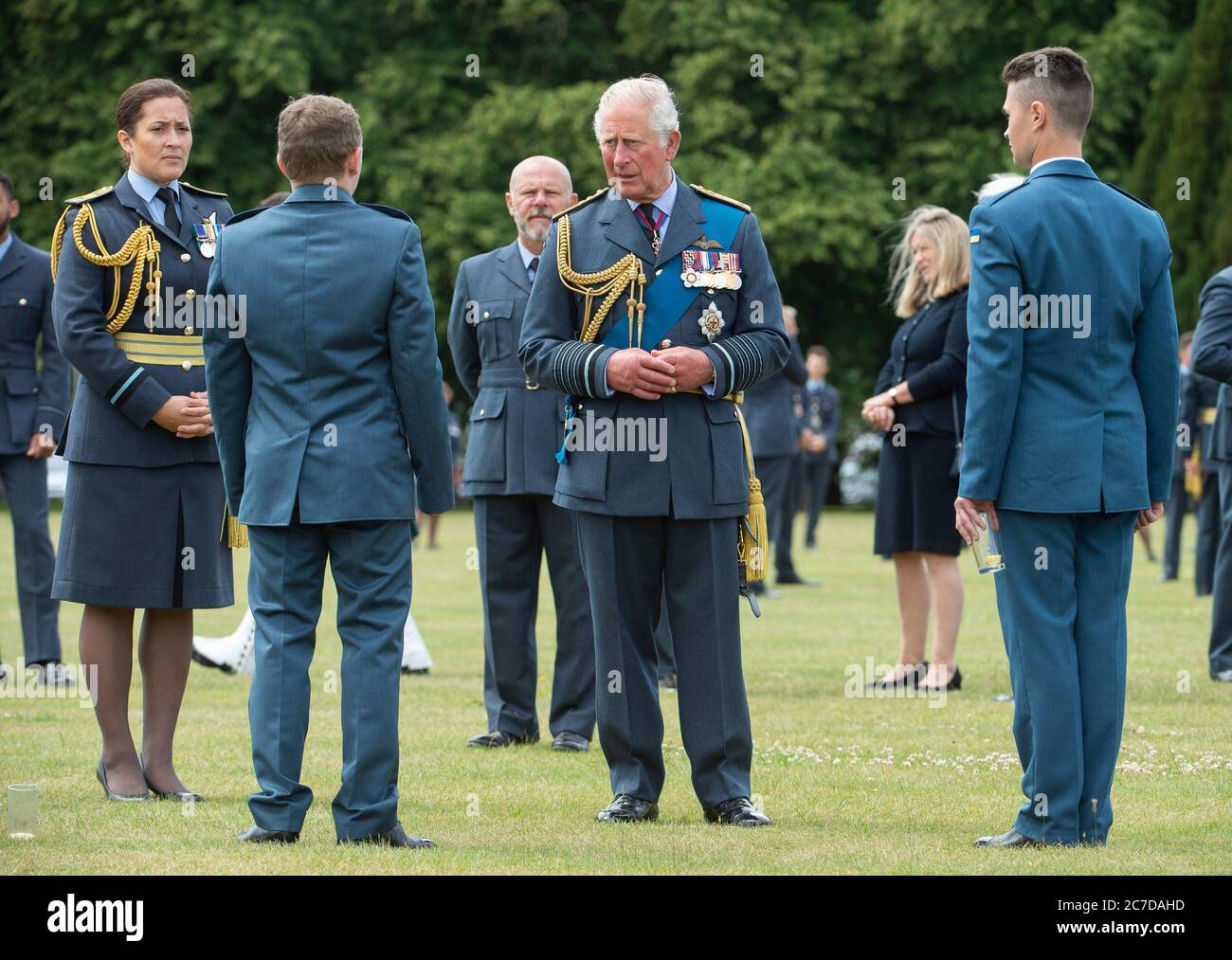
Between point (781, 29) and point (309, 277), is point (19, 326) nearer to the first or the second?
point (309, 277)

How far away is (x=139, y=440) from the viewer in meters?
6.89

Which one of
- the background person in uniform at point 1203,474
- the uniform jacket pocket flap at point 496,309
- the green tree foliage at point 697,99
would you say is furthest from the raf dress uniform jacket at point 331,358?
the green tree foliage at point 697,99

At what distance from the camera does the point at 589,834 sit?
244 inches

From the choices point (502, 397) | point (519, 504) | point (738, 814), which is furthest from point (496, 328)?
point (738, 814)

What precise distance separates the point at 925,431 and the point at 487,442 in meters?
2.55

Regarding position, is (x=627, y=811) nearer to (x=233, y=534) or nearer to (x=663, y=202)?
(x=233, y=534)

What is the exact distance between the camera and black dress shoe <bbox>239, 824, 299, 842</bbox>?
5.86m

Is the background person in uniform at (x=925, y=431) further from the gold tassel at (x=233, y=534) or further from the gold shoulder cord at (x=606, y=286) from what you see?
the gold tassel at (x=233, y=534)

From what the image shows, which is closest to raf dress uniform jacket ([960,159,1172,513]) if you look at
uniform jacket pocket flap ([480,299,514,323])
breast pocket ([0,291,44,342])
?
uniform jacket pocket flap ([480,299,514,323])

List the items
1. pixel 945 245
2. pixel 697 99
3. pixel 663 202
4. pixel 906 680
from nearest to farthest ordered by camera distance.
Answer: pixel 663 202, pixel 945 245, pixel 906 680, pixel 697 99

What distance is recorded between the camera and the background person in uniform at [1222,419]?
9938mm

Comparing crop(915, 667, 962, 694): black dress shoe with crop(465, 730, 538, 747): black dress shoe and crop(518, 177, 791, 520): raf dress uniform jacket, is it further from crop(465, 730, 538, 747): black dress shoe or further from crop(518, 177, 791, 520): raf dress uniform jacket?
crop(518, 177, 791, 520): raf dress uniform jacket

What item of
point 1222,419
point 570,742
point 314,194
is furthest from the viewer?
point 1222,419

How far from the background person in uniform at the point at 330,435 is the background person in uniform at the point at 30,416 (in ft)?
14.8
